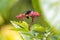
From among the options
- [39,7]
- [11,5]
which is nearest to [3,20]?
[11,5]

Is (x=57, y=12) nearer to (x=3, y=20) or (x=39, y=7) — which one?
(x=39, y=7)

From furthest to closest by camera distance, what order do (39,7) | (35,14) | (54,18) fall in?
(39,7), (54,18), (35,14)

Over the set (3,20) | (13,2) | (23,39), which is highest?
(23,39)

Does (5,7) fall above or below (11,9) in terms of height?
above

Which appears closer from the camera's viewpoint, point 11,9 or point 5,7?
point 5,7

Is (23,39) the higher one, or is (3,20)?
(23,39)

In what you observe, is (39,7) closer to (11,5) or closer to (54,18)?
(54,18)

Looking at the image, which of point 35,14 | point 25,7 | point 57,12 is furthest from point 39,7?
point 35,14

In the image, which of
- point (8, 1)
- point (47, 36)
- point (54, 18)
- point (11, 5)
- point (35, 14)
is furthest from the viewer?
point (11, 5)

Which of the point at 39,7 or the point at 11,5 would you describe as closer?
the point at 39,7
